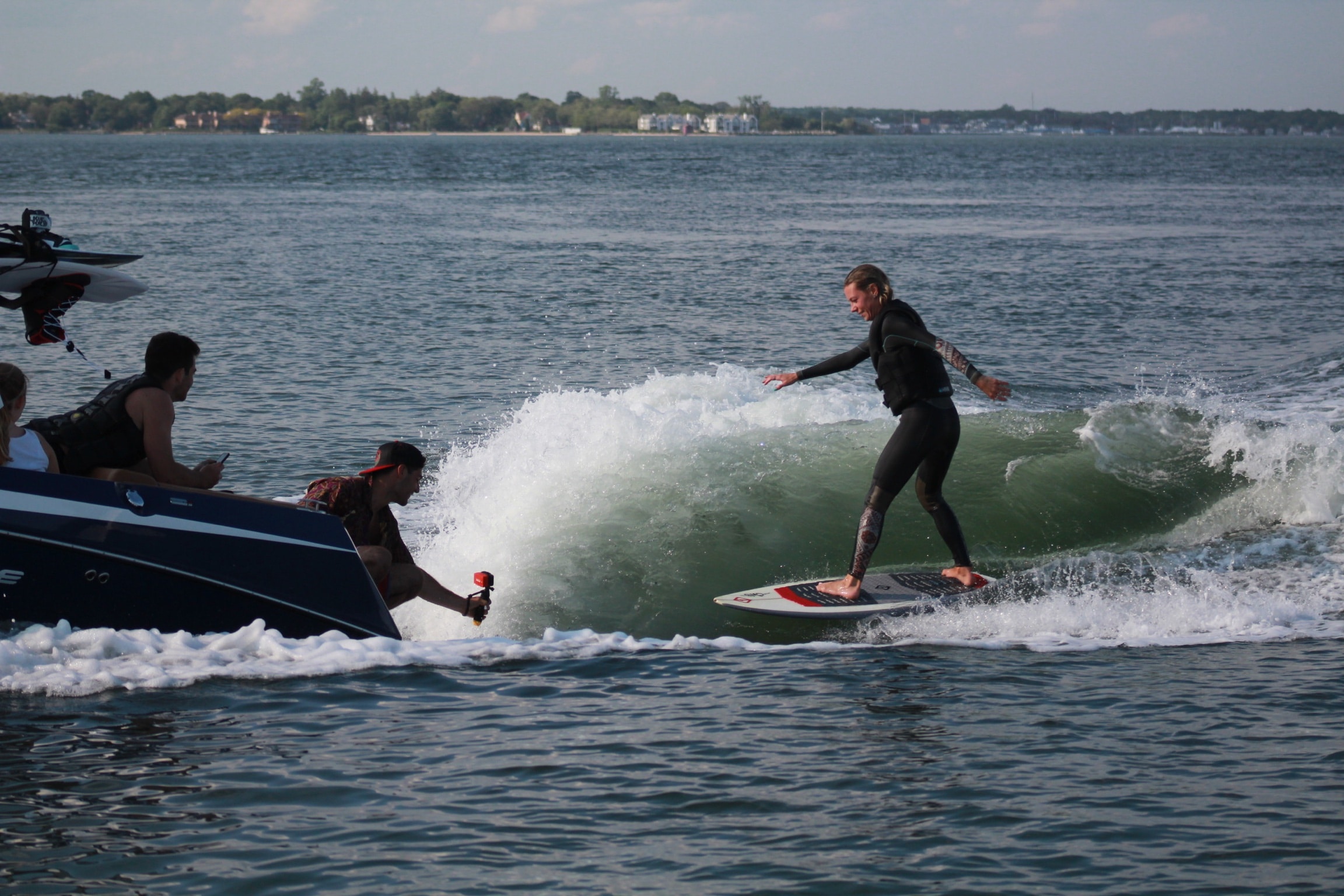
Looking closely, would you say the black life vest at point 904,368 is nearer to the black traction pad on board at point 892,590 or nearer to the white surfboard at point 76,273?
the black traction pad on board at point 892,590

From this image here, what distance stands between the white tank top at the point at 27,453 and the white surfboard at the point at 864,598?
3.91 meters

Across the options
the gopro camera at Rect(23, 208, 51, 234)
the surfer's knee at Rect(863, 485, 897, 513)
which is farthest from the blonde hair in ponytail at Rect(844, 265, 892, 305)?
the gopro camera at Rect(23, 208, 51, 234)

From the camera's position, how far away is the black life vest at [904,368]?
7656 millimetres

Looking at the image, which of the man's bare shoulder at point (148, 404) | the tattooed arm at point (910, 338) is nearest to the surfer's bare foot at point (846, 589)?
the tattooed arm at point (910, 338)

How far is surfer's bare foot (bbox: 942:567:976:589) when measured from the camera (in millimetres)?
8273

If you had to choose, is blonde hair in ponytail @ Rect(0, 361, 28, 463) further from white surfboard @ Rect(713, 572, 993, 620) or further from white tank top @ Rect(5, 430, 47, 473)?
white surfboard @ Rect(713, 572, 993, 620)

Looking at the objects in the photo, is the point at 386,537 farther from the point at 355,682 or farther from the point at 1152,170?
the point at 1152,170

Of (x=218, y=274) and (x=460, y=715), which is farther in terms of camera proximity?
(x=218, y=274)

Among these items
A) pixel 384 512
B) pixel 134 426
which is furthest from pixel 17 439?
pixel 384 512

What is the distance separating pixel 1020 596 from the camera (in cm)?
839

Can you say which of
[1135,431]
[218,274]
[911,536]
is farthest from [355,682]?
[218,274]

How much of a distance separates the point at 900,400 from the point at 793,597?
1399 millimetres

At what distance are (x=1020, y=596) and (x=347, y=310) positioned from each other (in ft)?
55.7

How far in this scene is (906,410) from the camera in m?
7.86
